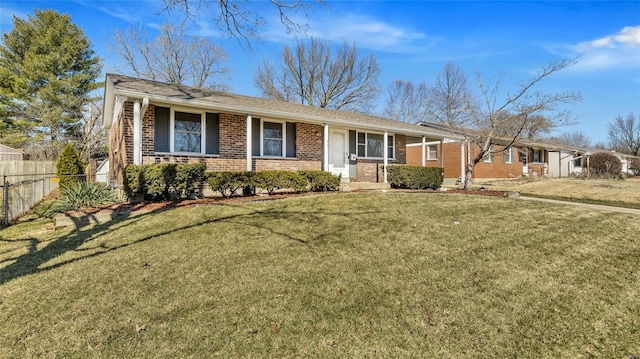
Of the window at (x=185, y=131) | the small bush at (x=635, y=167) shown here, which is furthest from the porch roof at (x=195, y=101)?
the small bush at (x=635, y=167)

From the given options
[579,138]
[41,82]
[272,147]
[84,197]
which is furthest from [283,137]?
[579,138]

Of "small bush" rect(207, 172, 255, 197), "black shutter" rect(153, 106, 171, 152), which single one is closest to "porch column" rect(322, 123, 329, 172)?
"small bush" rect(207, 172, 255, 197)

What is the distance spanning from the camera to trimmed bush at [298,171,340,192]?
34.1 ft

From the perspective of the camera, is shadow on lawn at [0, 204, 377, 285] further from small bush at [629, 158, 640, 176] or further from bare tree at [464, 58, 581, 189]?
small bush at [629, 158, 640, 176]

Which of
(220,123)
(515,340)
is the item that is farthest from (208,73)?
(515,340)

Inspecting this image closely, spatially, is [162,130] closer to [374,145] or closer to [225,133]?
[225,133]

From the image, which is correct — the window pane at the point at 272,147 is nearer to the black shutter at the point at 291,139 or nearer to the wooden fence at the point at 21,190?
the black shutter at the point at 291,139

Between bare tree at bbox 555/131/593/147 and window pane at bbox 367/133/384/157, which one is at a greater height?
bare tree at bbox 555/131/593/147

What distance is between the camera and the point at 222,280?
12.3 feet

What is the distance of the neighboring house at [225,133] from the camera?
9.67m

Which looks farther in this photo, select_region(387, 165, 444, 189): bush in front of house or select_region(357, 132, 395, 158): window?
select_region(357, 132, 395, 158): window

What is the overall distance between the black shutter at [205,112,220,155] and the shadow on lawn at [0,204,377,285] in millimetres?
3923

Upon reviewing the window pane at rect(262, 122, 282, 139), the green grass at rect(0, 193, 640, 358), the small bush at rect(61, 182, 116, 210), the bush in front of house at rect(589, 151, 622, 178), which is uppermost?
the window pane at rect(262, 122, 282, 139)

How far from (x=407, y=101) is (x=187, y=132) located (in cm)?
3331
